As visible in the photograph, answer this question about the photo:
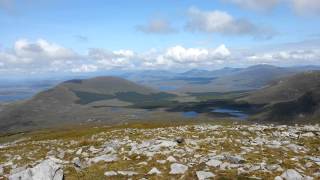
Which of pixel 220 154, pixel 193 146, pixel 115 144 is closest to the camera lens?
pixel 220 154

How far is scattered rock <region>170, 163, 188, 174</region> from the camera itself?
19.7 m

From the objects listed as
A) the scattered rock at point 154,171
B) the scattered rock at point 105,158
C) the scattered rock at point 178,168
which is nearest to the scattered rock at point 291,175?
the scattered rock at point 178,168

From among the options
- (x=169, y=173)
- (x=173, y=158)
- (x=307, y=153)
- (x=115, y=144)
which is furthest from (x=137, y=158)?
(x=307, y=153)

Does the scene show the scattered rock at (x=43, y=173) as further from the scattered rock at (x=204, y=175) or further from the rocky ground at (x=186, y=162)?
the scattered rock at (x=204, y=175)

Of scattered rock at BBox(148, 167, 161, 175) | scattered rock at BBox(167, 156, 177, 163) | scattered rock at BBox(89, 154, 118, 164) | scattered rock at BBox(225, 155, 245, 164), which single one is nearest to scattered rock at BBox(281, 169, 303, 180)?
scattered rock at BBox(225, 155, 245, 164)

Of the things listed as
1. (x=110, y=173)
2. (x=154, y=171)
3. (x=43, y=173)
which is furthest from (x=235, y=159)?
(x=43, y=173)

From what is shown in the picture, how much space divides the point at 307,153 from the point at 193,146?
749 centimetres

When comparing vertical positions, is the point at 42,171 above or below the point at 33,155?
above

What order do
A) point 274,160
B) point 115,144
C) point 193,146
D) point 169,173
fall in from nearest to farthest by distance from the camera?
point 169,173 < point 274,160 < point 193,146 < point 115,144

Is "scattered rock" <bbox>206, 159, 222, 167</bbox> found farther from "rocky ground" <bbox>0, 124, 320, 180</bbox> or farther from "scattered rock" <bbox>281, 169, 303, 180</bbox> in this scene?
"scattered rock" <bbox>281, 169, 303, 180</bbox>

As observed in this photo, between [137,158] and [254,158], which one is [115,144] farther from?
[254,158]

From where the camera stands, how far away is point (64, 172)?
20344mm

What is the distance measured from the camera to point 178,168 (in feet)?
66.1

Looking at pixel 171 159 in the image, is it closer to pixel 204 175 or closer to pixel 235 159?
pixel 204 175
